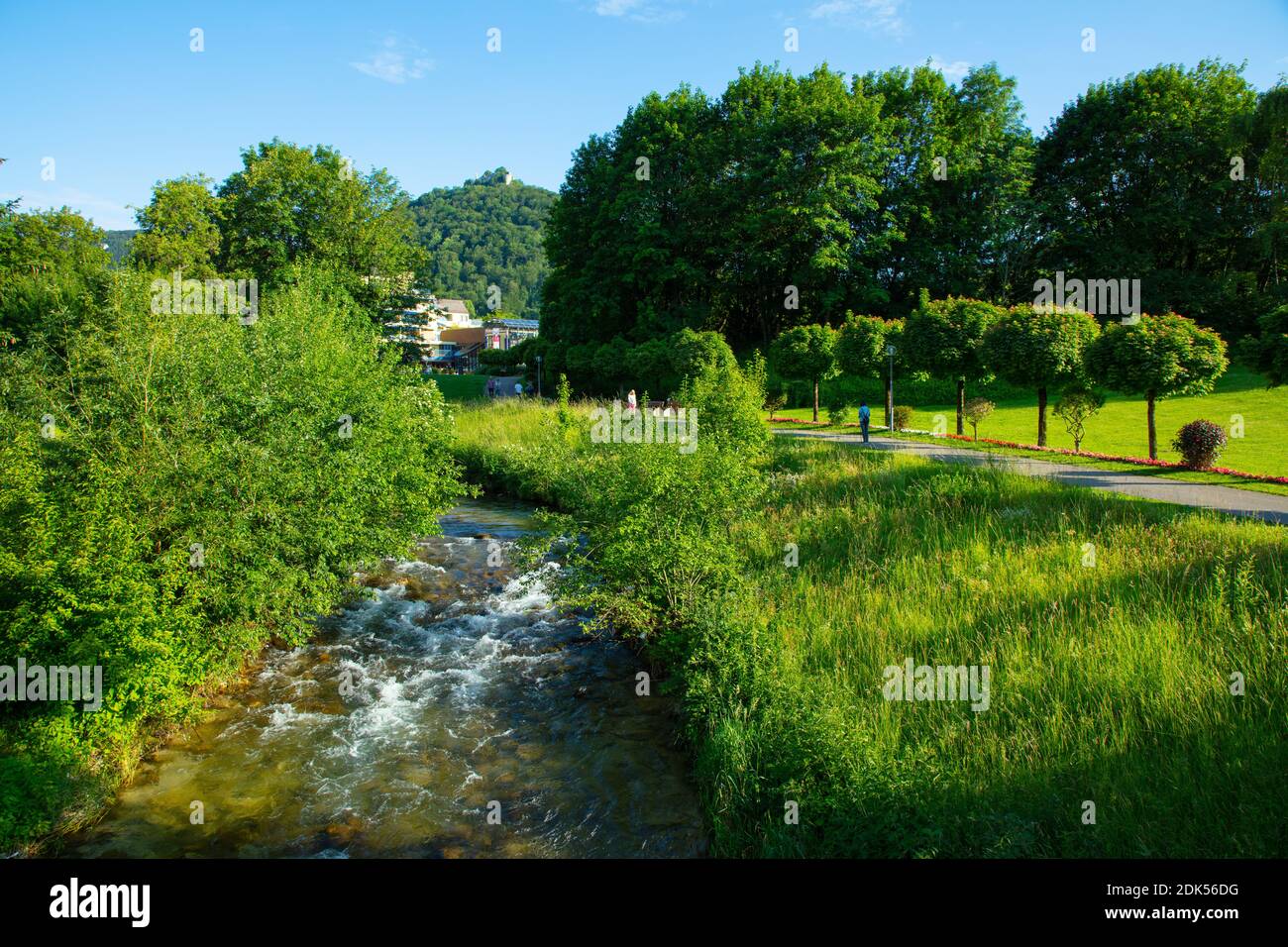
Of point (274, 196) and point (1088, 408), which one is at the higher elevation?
point (274, 196)

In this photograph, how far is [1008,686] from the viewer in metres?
→ 8.59

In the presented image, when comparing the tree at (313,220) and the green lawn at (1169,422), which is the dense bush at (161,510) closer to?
the green lawn at (1169,422)

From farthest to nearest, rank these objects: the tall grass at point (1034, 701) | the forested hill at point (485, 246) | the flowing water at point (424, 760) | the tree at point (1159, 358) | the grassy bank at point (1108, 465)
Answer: the forested hill at point (485, 246) → the tree at point (1159, 358) → the grassy bank at point (1108, 465) → the flowing water at point (424, 760) → the tall grass at point (1034, 701)

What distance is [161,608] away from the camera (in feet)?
30.4

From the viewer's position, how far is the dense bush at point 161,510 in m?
8.25

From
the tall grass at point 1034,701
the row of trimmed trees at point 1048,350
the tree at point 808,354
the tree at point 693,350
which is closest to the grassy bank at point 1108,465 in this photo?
the row of trimmed trees at point 1048,350

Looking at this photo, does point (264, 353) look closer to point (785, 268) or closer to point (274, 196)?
point (274, 196)

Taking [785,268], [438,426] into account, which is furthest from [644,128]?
[438,426]

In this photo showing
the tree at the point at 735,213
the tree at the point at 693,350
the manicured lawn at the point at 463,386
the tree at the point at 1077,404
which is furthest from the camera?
the manicured lawn at the point at 463,386

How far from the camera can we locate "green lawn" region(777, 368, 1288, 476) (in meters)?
22.3

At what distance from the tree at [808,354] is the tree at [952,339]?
6.44 m

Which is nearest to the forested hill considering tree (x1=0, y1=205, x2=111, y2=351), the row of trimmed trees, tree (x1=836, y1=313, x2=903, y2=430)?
tree (x1=0, y1=205, x2=111, y2=351)

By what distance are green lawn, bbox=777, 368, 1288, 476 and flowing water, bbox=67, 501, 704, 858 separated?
15826mm
